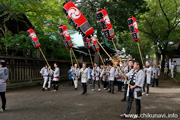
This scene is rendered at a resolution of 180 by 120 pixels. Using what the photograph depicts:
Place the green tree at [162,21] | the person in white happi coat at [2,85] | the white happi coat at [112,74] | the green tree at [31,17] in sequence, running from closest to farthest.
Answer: the person in white happi coat at [2,85], the white happi coat at [112,74], the green tree at [31,17], the green tree at [162,21]

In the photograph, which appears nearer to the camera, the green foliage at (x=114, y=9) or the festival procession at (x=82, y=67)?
the festival procession at (x=82, y=67)

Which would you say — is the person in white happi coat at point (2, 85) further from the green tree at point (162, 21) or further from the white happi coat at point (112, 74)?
the green tree at point (162, 21)

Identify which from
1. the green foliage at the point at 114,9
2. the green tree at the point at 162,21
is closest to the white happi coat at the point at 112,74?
the green foliage at the point at 114,9

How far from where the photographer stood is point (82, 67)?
16484 mm

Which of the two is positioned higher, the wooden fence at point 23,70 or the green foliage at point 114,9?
the green foliage at point 114,9

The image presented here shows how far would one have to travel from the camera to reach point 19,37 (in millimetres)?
13242

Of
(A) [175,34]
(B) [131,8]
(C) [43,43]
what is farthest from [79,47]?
(A) [175,34]

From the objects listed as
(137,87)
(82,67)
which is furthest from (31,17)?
(137,87)

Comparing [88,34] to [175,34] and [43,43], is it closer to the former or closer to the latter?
[43,43]

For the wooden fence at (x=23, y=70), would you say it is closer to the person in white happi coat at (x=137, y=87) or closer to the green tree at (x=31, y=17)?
the green tree at (x=31, y=17)

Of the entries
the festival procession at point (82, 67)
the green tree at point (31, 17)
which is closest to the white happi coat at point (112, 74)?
the festival procession at point (82, 67)

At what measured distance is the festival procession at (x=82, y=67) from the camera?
20.8 ft

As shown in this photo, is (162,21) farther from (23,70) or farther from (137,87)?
(137,87)

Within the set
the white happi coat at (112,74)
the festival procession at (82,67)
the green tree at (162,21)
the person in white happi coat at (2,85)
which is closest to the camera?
the festival procession at (82,67)
